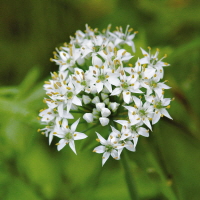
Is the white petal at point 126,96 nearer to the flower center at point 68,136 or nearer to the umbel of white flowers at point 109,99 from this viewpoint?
the umbel of white flowers at point 109,99

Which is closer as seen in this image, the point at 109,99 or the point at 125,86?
the point at 125,86

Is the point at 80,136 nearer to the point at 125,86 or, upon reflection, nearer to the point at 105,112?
the point at 105,112

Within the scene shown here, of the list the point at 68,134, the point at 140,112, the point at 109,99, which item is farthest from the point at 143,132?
the point at 68,134

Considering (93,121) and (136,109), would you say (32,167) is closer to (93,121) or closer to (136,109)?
(93,121)

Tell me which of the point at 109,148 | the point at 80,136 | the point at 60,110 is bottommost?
the point at 109,148

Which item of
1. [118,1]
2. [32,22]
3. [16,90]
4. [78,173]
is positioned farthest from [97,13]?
[78,173]

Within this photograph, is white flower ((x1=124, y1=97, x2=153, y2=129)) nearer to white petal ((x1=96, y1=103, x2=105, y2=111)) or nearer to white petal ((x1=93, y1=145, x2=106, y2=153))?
white petal ((x1=96, y1=103, x2=105, y2=111))

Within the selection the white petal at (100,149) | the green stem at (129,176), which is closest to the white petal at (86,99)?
the white petal at (100,149)

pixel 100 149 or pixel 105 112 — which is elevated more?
pixel 105 112

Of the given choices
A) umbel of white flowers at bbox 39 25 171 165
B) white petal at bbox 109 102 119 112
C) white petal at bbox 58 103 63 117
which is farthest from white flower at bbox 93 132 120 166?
white petal at bbox 58 103 63 117
